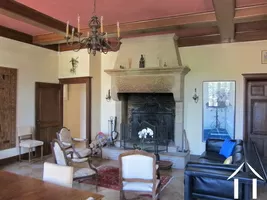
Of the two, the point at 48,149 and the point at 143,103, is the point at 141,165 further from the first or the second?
the point at 48,149

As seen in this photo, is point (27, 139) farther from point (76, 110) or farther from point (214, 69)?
point (214, 69)

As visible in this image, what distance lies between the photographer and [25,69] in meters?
5.86

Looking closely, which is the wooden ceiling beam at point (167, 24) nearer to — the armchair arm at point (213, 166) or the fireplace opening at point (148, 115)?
the fireplace opening at point (148, 115)

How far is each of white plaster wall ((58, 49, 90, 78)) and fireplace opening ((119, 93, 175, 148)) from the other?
1306 mm

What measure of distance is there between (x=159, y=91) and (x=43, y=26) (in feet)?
9.70

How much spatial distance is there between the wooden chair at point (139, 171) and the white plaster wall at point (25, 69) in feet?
12.3

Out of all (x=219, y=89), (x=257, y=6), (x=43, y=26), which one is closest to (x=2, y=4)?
(x=43, y=26)

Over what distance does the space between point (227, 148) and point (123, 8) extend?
11.0 ft

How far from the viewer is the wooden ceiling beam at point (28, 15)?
3627 millimetres

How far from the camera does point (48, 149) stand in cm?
649

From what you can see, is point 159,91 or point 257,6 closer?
point 257,6

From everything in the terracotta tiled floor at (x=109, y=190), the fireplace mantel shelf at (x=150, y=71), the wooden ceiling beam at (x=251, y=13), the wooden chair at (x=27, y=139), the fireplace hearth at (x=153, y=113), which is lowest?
the terracotta tiled floor at (x=109, y=190)

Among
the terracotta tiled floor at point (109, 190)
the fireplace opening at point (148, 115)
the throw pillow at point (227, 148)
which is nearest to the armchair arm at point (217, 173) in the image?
the terracotta tiled floor at point (109, 190)

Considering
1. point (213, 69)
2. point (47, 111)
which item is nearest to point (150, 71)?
point (213, 69)
